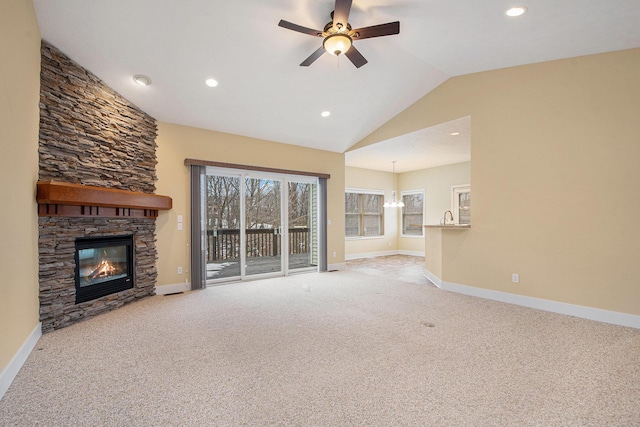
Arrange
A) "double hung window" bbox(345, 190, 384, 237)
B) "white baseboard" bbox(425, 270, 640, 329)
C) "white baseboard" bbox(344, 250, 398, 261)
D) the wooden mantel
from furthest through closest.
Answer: "double hung window" bbox(345, 190, 384, 237) → "white baseboard" bbox(344, 250, 398, 261) → "white baseboard" bbox(425, 270, 640, 329) → the wooden mantel

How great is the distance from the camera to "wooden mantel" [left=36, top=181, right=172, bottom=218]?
2.89 metres

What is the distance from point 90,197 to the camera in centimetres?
324

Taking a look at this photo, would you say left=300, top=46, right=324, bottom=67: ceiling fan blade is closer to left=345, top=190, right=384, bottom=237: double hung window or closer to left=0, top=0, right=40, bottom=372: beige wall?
left=0, top=0, right=40, bottom=372: beige wall

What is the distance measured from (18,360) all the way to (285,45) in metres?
4.05

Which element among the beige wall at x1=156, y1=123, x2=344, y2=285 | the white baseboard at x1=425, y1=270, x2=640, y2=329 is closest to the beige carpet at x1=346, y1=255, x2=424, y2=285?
the white baseboard at x1=425, y1=270, x2=640, y2=329

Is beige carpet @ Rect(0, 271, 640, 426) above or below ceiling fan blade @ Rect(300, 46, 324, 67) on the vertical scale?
below

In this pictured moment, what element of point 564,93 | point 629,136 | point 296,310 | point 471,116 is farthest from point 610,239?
point 296,310

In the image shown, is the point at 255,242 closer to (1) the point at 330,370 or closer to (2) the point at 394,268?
(2) the point at 394,268

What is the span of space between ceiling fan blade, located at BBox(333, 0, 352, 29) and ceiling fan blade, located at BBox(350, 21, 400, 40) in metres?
0.15

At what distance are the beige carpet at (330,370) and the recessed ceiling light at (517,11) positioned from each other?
3292 millimetres

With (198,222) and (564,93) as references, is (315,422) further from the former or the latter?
(564,93)

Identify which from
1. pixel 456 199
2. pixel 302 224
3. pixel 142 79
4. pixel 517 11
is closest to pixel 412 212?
pixel 456 199

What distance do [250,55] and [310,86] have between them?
1.07m

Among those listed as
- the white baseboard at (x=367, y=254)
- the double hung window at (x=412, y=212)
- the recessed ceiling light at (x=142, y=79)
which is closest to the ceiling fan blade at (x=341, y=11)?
the recessed ceiling light at (x=142, y=79)
